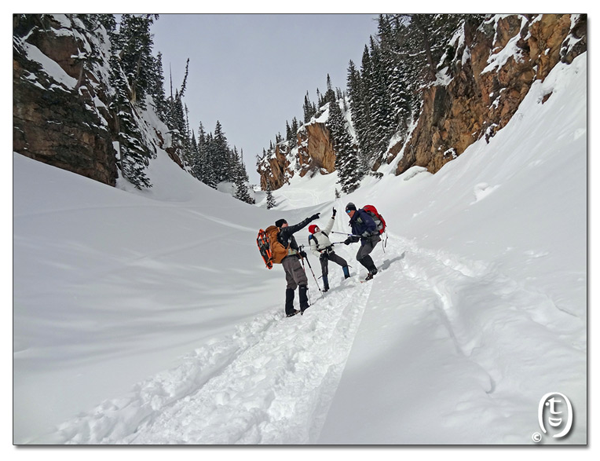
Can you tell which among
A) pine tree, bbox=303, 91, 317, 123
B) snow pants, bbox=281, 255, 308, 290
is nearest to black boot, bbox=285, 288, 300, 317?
snow pants, bbox=281, 255, 308, 290

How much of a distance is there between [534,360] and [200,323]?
15.8ft

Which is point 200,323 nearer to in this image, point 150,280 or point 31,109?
point 150,280

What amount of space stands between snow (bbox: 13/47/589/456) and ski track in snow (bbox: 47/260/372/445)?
0.02m

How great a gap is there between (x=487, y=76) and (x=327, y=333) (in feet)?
52.2

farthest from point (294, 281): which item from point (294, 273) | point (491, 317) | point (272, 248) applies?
point (491, 317)

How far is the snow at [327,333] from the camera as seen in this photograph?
217 centimetres

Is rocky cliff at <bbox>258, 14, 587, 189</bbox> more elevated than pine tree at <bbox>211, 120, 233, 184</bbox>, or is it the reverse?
pine tree at <bbox>211, 120, 233, 184</bbox>

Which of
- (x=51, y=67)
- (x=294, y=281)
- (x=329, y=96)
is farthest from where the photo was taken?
(x=329, y=96)

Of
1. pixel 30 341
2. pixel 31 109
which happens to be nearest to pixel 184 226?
pixel 31 109

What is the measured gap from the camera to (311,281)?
29.4 ft

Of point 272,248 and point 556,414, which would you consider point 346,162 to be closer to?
point 272,248

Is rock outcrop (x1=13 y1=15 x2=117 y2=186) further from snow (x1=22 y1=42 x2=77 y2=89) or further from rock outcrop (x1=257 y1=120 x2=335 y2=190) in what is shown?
rock outcrop (x1=257 y1=120 x2=335 y2=190)

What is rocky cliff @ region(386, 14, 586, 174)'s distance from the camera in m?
9.12

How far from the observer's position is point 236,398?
9.82 ft
